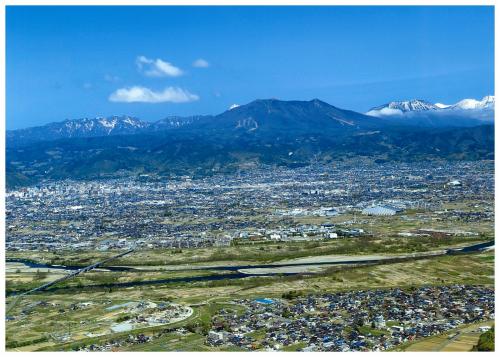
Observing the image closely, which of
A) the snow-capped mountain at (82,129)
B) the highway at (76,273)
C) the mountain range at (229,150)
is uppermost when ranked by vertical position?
the snow-capped mountain at (82,129)

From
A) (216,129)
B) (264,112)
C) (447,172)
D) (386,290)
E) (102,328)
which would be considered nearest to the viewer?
(102,328)

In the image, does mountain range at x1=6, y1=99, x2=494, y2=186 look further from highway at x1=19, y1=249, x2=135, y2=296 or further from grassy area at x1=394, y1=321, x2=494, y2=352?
grassy area at x1=394, y1=321, x2=494, y2=352

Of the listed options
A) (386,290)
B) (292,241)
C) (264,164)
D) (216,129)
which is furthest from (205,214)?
(216,129)

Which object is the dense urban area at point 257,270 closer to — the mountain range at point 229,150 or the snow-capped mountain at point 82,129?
the mountain range at point 229,150

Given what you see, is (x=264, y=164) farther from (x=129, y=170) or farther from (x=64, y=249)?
(x=64, y=249)

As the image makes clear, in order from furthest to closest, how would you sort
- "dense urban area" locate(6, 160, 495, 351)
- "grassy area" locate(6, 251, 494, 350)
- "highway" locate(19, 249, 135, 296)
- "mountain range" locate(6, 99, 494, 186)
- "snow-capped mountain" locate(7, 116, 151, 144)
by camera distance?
"snow-capped mountain" locate(7, 116, 151, 144), "mountain range" locate(6, 99, 494, 186), "highway" locate(19, 249, 135, 296), "grassy area" locate(6, 251, 494, 350), "dense urban area" locate(6, 160, 495, 351)

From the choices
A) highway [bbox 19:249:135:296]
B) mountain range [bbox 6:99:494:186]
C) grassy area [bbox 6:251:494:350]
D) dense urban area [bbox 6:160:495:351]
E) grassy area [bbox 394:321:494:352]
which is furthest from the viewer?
mountain range [bbox 6:99:494:186]

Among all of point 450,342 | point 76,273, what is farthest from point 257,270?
point 450,342

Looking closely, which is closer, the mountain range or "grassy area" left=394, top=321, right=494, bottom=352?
"grassy area" left=394, top=321, right=494, bottom=352

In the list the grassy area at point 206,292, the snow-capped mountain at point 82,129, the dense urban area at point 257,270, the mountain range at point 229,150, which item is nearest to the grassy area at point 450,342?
the dense urban area at point 257,270

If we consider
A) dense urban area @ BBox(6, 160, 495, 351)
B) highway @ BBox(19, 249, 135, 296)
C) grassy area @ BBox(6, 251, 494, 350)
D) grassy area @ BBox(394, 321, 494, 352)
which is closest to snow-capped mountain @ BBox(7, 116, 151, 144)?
dense urban area @ BBox(6, 160, 495, 351)

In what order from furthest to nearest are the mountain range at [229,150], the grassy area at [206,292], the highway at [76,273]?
the mountain range at [229,150], the highway at [76,273], the grassy area at [206,292]
